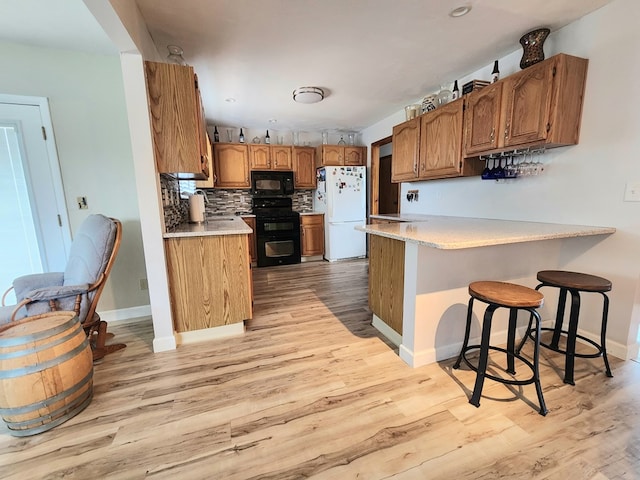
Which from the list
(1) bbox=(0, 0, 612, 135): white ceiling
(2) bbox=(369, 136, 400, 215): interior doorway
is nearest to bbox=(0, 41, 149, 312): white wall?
(1) bbox=(0, 0, 612, 135): white ceiling

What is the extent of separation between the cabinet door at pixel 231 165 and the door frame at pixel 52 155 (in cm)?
→ 219

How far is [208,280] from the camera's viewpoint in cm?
213

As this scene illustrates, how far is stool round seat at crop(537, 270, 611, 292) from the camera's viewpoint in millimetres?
1559

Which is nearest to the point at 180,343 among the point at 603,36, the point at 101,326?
the point at 101,326

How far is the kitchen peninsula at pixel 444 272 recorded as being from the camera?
170 centimetres

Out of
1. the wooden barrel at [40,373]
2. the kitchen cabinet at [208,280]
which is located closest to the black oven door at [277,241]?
the kitchen cabinet at [208,280]

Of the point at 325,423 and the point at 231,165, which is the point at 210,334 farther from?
the point at 231,165

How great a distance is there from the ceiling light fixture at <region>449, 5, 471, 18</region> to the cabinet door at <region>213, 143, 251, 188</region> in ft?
11.3

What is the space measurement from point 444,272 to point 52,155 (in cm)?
333

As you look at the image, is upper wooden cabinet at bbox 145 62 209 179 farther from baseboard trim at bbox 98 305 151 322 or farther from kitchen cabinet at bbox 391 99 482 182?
kitchen cabinet at bbox 391 99 482 182

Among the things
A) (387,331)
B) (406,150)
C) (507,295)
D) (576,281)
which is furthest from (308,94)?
(576,281)

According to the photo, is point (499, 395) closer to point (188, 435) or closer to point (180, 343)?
point (188, 435)

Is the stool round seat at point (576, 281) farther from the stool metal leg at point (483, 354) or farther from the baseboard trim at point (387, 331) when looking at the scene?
the baseboard trim at point (387, 331)

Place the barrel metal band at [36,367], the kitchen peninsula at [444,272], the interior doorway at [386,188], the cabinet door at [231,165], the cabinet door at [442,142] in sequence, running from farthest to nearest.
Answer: the interior doorway at [386,188] < the cabinet door at [231,165] < the cabinet door at [442,142] < the kitchen peninsula at [444,272] < the barrel metal band at [36,367]
